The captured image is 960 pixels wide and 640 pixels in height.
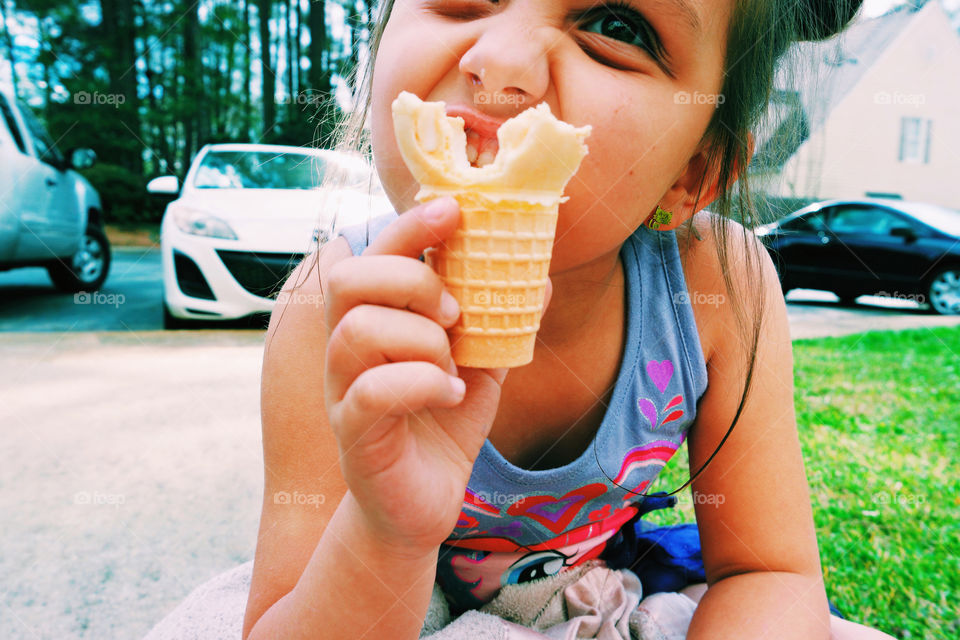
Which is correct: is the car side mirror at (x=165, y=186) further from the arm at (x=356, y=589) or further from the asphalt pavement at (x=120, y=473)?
the arm at (x=356, y=589)

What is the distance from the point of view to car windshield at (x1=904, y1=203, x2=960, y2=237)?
10.1 metres

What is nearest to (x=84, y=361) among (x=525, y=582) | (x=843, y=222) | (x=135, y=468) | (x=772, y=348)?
(x=135, y=468)

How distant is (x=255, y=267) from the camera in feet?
19.4

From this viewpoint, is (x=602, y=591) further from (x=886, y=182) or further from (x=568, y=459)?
(x=886, y=182)

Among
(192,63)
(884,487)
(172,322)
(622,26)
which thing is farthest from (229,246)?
(192,63)

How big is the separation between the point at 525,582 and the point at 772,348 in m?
0.90

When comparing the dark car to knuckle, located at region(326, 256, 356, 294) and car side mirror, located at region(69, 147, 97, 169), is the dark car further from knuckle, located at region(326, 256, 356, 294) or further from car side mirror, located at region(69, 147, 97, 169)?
knuckle, located at region(326, 256, 356, 294)

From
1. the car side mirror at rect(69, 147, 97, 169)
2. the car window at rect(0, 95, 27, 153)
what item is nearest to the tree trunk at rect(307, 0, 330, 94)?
the car side mirror at rect(69, 147, 97, 169)

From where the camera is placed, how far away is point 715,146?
1562mm

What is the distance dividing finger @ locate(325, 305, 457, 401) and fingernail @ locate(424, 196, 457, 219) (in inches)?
6.0

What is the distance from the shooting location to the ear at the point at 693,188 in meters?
1.55

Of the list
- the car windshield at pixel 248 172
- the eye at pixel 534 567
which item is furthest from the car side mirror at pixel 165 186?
the eye at pixel 534 567

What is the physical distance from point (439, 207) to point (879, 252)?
1130 cm

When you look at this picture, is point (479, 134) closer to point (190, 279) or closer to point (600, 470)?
point (600, 470)
